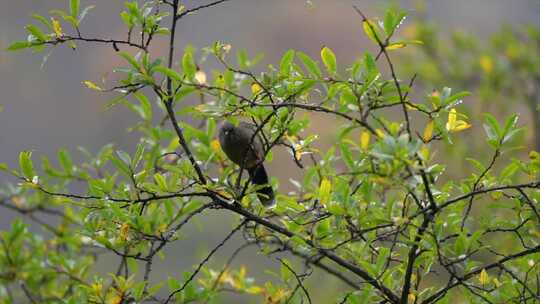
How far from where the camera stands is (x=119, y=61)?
6195mm

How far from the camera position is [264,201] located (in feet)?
7.09

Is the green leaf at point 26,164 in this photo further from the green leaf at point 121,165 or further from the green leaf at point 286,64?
the green leaf at point 286,64

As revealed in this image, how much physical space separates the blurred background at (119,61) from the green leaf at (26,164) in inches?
122

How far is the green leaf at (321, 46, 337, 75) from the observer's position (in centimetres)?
174

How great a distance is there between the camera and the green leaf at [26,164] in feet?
6.24

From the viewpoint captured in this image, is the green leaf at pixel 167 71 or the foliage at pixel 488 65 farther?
the foliage at pixel 488 65

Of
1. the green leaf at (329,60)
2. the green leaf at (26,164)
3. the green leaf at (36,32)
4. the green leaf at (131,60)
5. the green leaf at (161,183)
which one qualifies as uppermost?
the green leaf at (36,32)

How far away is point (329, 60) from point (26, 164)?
0.76 meters

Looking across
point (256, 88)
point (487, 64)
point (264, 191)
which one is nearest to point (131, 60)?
point (256, 88)

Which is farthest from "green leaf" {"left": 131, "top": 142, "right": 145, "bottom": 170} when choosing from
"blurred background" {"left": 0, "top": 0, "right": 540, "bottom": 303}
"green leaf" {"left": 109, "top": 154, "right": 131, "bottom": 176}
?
"blurred background" {"left": 0, "top": 0, "right": 540, "bottom": 303}

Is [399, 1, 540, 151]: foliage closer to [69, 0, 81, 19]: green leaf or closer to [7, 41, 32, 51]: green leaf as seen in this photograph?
[69, 0, 81, 19]: green leaf

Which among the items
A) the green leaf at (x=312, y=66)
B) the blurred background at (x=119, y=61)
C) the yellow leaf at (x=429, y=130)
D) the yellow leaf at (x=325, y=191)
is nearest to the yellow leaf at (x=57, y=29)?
the green leaf at (x=312, y=66)

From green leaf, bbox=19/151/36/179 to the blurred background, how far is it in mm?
3106

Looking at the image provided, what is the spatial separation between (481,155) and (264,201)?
10.1 feet
